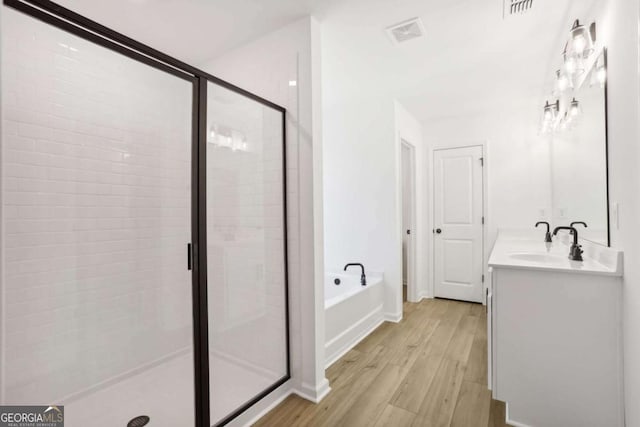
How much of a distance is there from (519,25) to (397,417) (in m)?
2.66

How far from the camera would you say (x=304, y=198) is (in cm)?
204

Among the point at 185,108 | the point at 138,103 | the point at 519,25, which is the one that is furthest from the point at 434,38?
the point at 138,103

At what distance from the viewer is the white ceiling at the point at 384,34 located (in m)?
1.96

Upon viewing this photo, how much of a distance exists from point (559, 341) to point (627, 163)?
3.02ft

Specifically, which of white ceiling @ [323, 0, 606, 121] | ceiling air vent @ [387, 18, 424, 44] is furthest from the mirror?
ceiling air vent @ [387, 18, 424, 44]

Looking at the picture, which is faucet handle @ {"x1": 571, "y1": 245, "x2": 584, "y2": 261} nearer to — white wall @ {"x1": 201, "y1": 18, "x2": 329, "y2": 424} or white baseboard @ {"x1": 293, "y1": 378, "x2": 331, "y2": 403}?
white wall @ {"x1": 201, "y1": 18, "x2": 329, "y2": 424}

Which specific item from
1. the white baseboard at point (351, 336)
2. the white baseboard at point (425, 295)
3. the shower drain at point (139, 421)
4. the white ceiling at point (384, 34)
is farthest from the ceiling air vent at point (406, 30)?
the white baseboard at point (425, 295)

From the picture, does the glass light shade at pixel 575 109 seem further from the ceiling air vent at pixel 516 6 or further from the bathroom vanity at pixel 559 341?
the bathroom vanity at pixel 559 341

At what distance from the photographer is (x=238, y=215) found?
1838mm

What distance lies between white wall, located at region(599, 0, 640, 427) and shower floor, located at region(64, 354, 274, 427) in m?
1.92

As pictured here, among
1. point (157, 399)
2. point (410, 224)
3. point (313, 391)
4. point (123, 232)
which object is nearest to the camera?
point (123, 232)

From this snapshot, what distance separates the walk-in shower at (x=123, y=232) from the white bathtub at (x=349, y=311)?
2.31ft

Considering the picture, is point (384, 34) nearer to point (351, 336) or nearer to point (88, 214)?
point (88, 214)

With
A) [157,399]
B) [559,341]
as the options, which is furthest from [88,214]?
[559,341]
